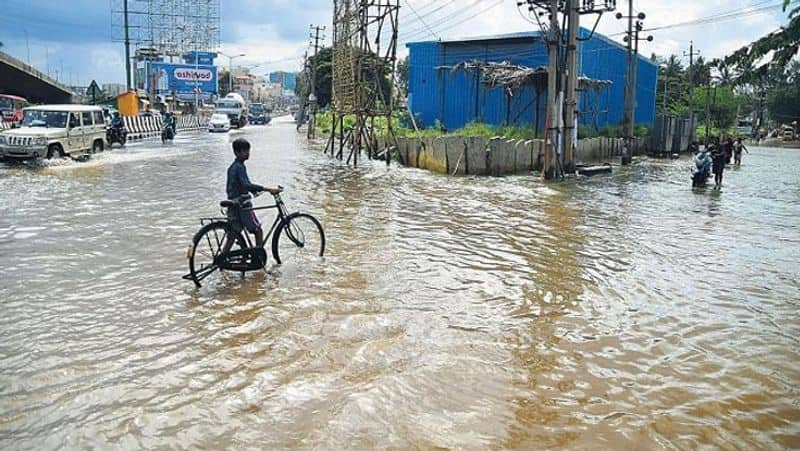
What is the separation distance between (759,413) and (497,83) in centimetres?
2229

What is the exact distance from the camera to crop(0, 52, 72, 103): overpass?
38.5 metres

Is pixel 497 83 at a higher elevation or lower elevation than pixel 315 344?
higher

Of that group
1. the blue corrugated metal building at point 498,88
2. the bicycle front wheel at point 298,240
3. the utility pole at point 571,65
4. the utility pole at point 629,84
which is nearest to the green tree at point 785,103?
the blue corrugated metal building at point 498,88

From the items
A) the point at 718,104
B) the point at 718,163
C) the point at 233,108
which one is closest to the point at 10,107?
the point at 233,108

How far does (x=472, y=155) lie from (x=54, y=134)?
13.3 metres

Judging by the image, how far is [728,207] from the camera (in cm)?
1496

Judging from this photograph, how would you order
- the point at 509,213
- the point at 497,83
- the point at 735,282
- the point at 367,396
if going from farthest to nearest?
1. the point at 497,83
2. the point at 509,213
3. the point at 735,282
4. the point at 367,396

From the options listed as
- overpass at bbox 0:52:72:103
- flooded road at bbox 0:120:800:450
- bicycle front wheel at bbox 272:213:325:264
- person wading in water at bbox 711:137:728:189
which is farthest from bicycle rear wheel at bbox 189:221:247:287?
overpass at bbox 0:52:72:103

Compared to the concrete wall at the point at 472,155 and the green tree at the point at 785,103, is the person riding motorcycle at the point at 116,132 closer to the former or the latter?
the concrete wall at the point at 472,155

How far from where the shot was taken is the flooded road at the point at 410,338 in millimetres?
4254

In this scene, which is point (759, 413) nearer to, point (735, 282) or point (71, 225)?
point (735, 282)

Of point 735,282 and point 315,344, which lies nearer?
point 315,344

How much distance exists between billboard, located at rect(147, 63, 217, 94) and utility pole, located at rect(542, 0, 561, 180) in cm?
5995

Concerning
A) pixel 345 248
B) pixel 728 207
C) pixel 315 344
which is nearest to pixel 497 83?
pixel 728 207
